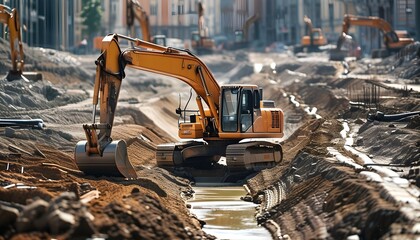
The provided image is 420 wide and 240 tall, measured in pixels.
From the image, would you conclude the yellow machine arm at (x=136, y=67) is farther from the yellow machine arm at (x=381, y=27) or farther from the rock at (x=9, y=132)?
the yellow machine arm at (x=381, y=27)

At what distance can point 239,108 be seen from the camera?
126 feet

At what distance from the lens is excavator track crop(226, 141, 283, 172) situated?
125ft

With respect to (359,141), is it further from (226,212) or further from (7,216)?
(7,216)

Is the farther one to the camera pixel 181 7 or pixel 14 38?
pixel 181 7

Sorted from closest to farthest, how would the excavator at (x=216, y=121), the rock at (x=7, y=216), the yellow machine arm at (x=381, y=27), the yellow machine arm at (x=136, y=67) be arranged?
the rock at (x=7, y=216)
the yellow machine arm at (x=136, y=67)
the excavator at (x=216, y=121)
the yellow machine arm at (x=381, y=27)

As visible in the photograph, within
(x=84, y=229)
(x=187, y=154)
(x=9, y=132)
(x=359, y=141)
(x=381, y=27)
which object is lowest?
(x=187, y=154)

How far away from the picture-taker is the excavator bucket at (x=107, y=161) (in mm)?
32062

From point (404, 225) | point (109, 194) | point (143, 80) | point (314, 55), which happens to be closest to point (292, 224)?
point (109, 194)

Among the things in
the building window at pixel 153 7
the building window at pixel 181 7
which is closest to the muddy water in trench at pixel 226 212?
the building window at pixel 181 7

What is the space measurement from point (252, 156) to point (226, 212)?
25.0 ft

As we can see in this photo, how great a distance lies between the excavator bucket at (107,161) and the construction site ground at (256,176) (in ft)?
0.83

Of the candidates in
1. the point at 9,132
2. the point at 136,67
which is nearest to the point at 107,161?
the point at 136,67

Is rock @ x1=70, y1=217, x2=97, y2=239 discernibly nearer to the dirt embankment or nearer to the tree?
the dirt embankment

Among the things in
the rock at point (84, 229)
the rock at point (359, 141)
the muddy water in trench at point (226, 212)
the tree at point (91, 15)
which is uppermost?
the tree at point (91, 15)
